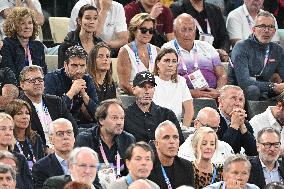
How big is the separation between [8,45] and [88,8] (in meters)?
1.06

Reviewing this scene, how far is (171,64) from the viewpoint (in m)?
11.9

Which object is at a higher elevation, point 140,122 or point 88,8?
point 88,8

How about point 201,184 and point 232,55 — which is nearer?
point 201,184

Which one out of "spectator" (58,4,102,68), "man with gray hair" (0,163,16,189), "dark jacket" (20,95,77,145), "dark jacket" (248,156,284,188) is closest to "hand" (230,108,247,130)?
"dark jacket" (248,156,284,188)

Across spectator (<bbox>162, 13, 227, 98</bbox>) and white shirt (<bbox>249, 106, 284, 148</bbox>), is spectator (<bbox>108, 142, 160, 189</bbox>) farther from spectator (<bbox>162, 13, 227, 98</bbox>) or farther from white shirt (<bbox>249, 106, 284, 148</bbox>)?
spectator (<bbox>162, 13, 227, 98</bbox>)

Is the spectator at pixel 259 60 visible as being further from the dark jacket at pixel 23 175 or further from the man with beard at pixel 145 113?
the dark jacket at pixel 23 175

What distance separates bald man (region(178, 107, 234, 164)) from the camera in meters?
10.9

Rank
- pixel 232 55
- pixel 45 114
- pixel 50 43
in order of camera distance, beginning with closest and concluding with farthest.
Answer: pixel 45 114, pixel 232 55, pixel 50 43

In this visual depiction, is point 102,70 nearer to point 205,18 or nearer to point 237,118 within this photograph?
point 237,118

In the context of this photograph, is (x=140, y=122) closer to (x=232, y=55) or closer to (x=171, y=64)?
(x=171, y=64)

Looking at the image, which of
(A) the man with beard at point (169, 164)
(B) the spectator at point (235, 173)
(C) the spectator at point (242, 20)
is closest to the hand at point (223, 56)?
(C) the spectator at point (242, 20)

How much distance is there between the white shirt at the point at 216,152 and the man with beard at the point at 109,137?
0.58 meters

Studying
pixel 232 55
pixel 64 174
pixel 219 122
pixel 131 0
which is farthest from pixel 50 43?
pixel 64 174

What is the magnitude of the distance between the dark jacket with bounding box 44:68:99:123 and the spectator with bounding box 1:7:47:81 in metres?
0.43
